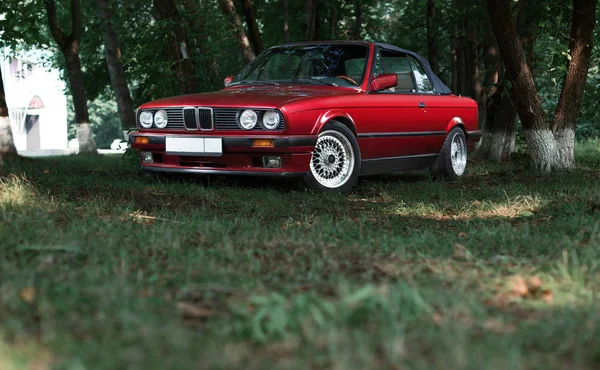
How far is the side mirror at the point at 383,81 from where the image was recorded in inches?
348

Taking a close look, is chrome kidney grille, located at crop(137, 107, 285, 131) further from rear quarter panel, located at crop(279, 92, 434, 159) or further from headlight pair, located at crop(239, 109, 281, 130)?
rear quarter panel, located at crop(279, 92, 434, 159)

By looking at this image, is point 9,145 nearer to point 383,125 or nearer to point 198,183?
point 198,183

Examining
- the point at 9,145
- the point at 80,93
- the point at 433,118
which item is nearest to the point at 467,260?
the point at 433,118

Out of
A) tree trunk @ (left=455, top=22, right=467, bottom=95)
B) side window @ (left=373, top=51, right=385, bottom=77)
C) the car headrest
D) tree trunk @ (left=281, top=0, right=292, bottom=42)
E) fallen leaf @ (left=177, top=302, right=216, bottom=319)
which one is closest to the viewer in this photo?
fallen leaf @ (left=177, top=302, right=216, bottom=319)

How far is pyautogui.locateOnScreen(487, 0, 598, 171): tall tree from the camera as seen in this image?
10.2 meters

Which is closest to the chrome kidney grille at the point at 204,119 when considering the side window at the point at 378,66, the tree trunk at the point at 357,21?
the side window at the point at 378,66

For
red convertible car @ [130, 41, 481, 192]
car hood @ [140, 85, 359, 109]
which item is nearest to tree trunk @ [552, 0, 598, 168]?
red convertible car @ [130, 41, 481, 192]

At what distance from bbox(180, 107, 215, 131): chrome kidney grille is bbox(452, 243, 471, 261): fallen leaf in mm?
4065

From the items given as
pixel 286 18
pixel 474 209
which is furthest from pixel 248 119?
pixel 286 18

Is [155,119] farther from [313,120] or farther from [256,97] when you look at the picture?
[313,120]

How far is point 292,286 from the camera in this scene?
3.51 m

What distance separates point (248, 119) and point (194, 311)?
Result: 4.90m

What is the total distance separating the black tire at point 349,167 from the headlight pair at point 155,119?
5.43ft

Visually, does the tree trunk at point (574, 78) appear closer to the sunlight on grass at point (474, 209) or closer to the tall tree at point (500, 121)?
the tall tree at point (500, 121)
